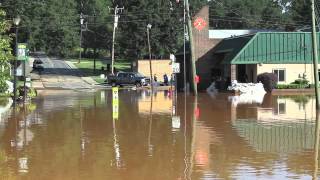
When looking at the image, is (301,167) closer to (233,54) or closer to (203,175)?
(203,175)

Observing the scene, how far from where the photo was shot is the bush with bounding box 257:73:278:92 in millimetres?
48875

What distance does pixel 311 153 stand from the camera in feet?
44.7

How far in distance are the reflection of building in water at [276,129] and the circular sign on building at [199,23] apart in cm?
2923

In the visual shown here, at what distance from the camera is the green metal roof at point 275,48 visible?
52.3m

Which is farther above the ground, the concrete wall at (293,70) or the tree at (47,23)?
the tree at (47,23)

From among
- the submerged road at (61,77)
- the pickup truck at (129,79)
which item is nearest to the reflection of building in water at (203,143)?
the pickup truck at (129,79)

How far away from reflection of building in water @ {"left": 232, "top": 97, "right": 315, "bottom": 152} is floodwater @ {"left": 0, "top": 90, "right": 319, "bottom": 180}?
3cm

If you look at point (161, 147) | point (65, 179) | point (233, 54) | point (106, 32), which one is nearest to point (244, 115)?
point (161, 147)

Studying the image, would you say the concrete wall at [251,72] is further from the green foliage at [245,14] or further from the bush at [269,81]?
the green foliage at [245,14]

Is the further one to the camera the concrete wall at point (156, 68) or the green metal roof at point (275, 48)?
the concrete wall at point (156, 68)

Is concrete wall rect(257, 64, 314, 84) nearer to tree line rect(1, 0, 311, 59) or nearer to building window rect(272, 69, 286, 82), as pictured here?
building window rect(272, 69, 286, 82)

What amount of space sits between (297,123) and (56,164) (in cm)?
1130

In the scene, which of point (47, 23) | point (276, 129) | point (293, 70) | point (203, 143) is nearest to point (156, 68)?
point (47, 23)

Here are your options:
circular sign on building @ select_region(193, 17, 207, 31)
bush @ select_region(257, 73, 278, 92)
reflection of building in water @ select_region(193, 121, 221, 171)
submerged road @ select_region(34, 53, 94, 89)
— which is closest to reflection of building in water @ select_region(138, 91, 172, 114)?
reflection of building in water @ select_region(193, 121, 221, 171)
